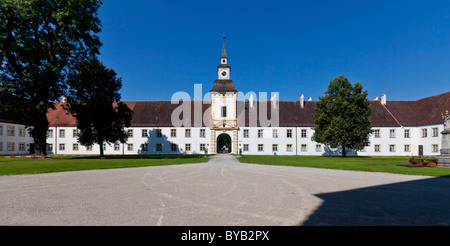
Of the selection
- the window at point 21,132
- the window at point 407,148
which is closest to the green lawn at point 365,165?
the window at point 407,148

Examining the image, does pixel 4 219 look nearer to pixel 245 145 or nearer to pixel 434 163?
pixel 434 163

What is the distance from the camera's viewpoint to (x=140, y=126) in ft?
147

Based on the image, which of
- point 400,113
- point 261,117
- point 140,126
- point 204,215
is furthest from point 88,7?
point 400,113

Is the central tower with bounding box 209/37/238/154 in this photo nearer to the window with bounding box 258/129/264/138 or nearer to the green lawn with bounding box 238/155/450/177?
the window with bounding box 258/129/264/138

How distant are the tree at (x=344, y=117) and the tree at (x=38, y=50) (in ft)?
111

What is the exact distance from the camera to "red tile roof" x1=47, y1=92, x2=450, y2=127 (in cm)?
4338

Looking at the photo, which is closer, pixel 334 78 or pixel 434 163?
pixel 434 163

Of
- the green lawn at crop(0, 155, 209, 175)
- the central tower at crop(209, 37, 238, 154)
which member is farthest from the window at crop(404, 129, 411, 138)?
the green lawn at crop(0, 155, 209, 175)

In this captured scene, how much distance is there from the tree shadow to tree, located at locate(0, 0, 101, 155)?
2750 centimetres

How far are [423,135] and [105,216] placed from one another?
53.4 m

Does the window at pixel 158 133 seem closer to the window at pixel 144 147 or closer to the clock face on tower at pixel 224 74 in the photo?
the window at pixel 144 147

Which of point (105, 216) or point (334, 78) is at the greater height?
point (334, 78)

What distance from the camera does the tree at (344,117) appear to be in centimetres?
3343
